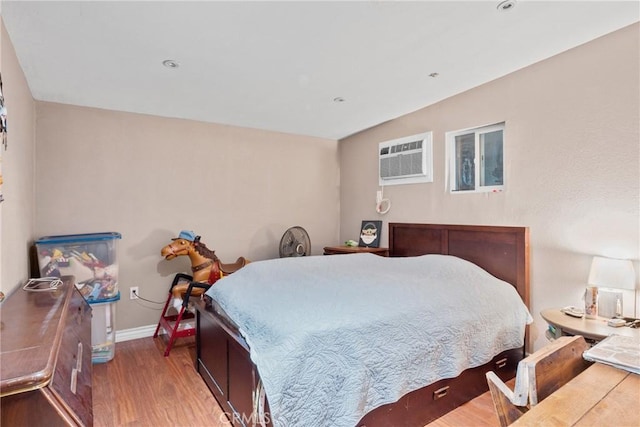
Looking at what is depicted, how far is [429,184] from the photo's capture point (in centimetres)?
334

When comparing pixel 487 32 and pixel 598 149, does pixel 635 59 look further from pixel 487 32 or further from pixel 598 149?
pixel 487 32

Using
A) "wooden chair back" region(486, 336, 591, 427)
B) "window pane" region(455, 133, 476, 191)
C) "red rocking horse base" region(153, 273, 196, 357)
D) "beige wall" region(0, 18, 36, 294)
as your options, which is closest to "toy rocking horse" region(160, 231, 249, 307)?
"red rocking horse base" region(153, 273, 196, 357)

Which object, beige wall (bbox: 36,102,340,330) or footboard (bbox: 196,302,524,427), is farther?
beige wall (bbox: 36,102,340,330)

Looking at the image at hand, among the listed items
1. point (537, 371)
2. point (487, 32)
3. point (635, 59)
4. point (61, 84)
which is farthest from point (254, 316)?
point (635, 59)

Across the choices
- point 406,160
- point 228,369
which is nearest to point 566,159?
point 406,160

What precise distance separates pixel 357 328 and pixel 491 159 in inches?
82.7

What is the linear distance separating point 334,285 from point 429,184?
68.3 inches

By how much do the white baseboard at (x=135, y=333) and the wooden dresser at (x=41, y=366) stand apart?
1679 millimetres

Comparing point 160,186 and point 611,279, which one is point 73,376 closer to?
point 160,186

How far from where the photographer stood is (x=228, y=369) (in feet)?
6.29

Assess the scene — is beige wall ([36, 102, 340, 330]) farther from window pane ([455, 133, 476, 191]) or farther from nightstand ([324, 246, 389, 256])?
window pane ([455, 133, 476, 191])

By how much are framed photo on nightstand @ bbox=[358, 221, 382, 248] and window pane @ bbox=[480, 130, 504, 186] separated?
1.27 m

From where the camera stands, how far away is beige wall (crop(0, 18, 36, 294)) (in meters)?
1.76

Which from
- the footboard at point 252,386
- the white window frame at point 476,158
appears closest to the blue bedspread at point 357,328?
the footboard at point 252,386
